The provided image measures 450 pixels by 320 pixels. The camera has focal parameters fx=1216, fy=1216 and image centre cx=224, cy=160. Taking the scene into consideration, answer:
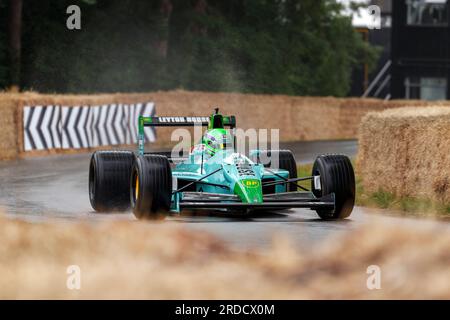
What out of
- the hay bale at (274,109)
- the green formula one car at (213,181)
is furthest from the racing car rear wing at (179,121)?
the hay bale at (274,109)

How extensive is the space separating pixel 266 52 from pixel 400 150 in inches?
1540

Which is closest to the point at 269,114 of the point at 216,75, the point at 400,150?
the point at 216,75

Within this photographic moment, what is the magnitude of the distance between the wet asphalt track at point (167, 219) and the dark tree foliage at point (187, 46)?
2128 centimetres

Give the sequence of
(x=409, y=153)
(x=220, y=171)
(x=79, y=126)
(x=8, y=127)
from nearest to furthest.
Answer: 1. (x=220, y=171)
2. (x=409, y=153)
3. (x=8, y=127)
4. (x=79, y=126)

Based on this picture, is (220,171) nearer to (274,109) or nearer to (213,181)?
(213,181)

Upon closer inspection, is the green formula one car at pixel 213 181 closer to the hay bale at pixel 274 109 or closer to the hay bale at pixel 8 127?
the hay bale at pixel 8 127

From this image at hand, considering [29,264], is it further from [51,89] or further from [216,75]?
[216,75]

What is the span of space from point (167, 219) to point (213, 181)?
92 cm

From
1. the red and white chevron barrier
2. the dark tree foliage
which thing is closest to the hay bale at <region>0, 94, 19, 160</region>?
the red and white chevron barrier

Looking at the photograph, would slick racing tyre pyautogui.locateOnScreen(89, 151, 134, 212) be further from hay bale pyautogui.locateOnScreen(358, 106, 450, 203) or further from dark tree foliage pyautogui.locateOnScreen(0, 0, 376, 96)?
dark tree foliage pyautogui.locateOnScreen(0, 0, 376, 96)

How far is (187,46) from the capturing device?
5622 cm

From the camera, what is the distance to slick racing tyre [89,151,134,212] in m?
17.2

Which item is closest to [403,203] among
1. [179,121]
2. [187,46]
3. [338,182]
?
[338,182]

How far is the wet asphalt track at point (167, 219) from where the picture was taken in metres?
14.3
